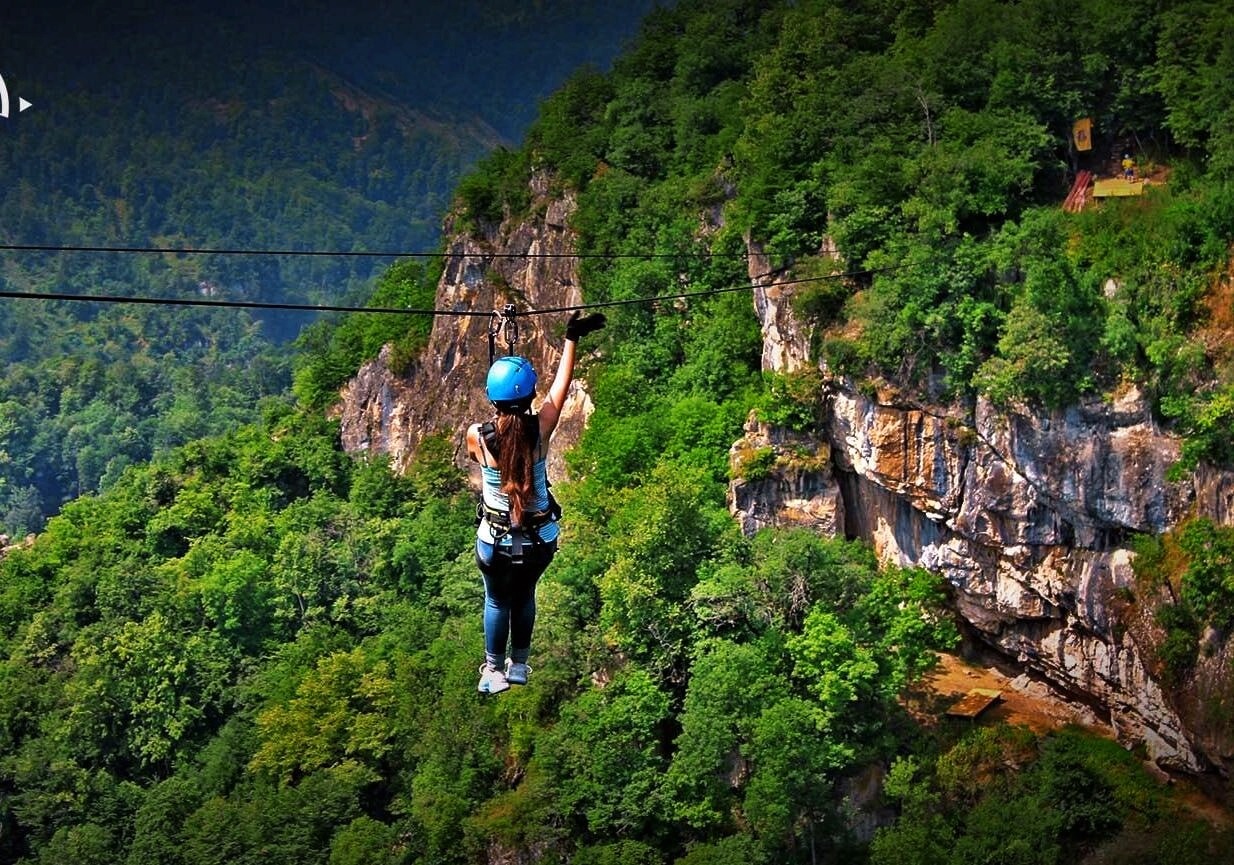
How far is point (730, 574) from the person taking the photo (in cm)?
3578

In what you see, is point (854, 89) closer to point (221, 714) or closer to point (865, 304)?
point (865, 304)

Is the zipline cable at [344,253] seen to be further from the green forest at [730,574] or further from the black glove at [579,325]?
the black glove at [579,325]

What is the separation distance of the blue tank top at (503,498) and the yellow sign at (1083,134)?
2572 cm

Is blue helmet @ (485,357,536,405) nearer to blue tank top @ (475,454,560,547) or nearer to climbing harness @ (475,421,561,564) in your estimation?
climbing harness @ (475,421,561,564)

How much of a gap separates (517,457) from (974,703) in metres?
24.4

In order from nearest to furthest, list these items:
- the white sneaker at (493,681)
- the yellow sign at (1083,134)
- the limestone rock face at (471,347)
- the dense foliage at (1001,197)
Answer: the white sneaker at (493,681)
the dense foliage at (1001,197)
the yellow sign at (1083,134)
the limestone rock face at (471,347)

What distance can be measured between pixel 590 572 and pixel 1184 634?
14278mm

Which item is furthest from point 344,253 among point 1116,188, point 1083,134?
point 1083,134

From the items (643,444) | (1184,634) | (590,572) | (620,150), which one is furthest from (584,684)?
(620,150)

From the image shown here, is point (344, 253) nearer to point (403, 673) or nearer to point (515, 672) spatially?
point (515, 672)

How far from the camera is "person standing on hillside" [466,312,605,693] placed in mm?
13961

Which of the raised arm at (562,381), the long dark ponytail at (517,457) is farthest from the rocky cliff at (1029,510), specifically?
the long dark ponytail at (517,457)

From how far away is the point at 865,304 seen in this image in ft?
123

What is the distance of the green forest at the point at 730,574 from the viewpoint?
33.3m
